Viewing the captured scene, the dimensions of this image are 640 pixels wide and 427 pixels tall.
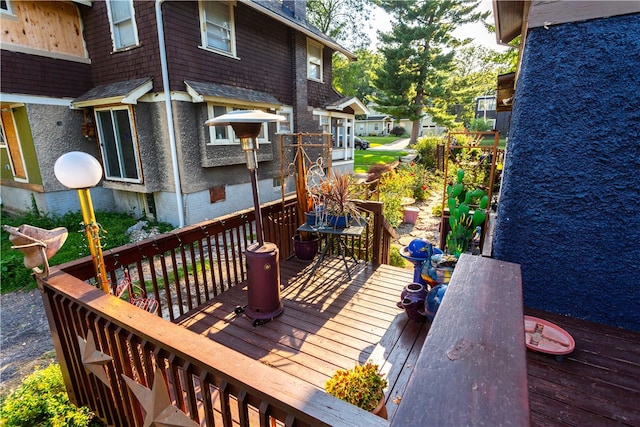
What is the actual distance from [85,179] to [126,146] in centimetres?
592

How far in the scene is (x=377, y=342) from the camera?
105 inches

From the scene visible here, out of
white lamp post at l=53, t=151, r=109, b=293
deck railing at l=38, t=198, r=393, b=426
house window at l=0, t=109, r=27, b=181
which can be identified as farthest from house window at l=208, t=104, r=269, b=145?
white lamp post at l=53, t=151, r=109, b=293

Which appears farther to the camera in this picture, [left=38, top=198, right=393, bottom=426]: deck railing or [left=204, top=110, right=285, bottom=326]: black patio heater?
[left=204, top=110, right=285, bottom=326]: black patio heater

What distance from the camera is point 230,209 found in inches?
318

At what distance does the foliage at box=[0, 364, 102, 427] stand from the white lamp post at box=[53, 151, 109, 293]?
33.0 inches

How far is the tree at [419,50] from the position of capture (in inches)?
665

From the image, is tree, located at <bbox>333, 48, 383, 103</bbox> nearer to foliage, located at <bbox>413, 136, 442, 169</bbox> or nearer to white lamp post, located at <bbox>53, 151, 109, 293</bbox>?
foliage, located at <bbox>413, 136, 442, 169</bbox>

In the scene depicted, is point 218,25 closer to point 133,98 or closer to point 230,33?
point 230,33

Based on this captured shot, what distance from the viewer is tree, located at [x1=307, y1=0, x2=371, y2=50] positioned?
1916 centimetres

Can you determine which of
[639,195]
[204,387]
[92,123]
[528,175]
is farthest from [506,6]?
[92,123]

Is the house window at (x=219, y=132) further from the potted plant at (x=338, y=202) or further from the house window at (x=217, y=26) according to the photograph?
the potted plant at (x=338, y=202)

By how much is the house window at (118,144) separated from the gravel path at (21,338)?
125 inches

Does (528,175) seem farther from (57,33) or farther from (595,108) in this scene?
(57,33)

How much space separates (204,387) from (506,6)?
10.2 feet
